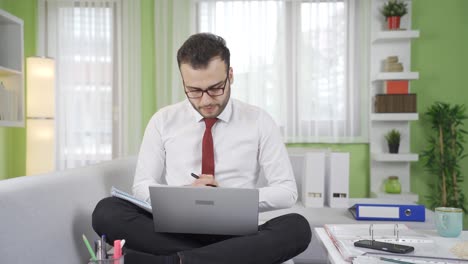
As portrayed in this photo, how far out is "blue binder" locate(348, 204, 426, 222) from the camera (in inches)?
95.7

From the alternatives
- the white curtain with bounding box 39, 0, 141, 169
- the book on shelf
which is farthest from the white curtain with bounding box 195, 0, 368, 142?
the book on shelf

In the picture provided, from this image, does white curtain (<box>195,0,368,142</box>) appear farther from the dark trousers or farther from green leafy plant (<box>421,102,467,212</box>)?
the dark trousers

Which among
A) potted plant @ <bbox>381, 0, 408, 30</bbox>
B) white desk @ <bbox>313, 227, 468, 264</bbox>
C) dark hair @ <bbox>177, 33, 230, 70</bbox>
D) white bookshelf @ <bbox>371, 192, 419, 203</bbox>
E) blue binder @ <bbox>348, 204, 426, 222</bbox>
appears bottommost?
white bookshelf @ <bbox>371, 192, 419, 203</bbox>

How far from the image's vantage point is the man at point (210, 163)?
61.6 inches

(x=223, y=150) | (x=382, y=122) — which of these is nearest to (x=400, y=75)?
(x=382, y=122)

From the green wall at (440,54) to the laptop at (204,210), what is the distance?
3.06m

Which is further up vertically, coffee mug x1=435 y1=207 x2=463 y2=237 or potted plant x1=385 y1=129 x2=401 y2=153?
potted plant x1=385 y1=129 x2=401 y2=153

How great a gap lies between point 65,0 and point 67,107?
3.04 ft

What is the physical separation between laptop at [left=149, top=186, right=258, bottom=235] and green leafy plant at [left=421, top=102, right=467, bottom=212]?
112 inches

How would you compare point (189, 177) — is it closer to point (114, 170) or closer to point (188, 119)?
point (188, 119)

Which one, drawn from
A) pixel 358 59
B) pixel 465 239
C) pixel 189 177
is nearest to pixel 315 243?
pixel 189 177

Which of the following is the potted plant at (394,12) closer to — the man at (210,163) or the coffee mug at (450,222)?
the man at (210,163)

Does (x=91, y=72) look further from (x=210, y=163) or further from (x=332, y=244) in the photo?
(x=332, y=244)

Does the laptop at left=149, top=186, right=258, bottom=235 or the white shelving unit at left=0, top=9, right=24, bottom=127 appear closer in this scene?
the laptop at left=149, top=186, right=258, bottom=235
